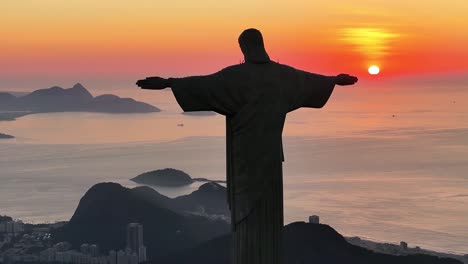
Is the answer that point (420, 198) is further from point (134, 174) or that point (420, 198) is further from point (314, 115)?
point (314, 115)

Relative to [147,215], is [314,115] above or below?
above

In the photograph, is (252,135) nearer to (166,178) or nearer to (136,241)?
(136,241)

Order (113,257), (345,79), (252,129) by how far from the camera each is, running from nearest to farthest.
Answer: (252,129), (345,79), (113,257)

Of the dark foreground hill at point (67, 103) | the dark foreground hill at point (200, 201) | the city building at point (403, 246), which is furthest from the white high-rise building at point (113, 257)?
the dark foreground hill at point (67, 103)

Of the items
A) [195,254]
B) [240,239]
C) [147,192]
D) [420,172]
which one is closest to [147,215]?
[147,192]

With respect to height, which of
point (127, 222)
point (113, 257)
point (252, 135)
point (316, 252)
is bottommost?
point (113, 257)

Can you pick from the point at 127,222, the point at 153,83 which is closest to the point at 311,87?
the point at 153,83
